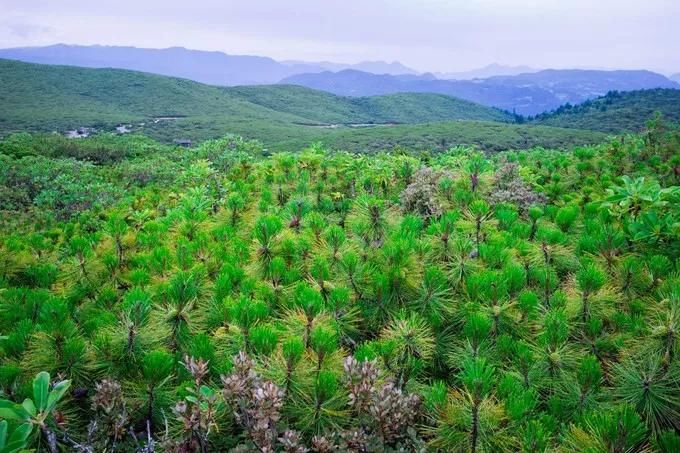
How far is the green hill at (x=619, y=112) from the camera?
84438mm

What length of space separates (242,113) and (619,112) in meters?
90.2

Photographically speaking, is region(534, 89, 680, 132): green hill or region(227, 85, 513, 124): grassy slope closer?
region(534, 89, 680, 132): green hill

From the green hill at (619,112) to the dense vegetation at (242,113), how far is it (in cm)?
1438

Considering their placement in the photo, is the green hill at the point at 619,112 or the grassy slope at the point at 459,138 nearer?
the grassy slope at the point at 459,138

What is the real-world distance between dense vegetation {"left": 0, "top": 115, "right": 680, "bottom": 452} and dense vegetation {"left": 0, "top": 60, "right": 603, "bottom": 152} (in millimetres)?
64985

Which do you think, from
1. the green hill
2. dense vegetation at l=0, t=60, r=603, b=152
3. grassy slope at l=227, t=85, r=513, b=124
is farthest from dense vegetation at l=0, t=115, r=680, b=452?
grassy slope at l=227, t=85, r=513, b=124

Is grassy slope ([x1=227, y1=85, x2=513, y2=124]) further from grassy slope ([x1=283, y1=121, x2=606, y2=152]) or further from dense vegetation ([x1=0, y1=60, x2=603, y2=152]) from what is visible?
grassy slope ([x1=283, y1=121, x2=606, y2=152])

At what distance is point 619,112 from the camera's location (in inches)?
3684

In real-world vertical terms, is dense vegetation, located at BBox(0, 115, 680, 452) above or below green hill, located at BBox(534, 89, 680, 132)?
above

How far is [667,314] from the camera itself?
6.19 ft

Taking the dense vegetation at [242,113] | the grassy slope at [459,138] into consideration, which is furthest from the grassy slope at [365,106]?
the grassy slope at [459,138]

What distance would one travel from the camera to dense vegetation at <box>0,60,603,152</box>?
75.8 meters

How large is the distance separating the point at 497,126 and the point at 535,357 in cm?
9173

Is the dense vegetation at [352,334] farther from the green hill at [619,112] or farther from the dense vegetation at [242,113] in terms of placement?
the green hill at [619,112]
